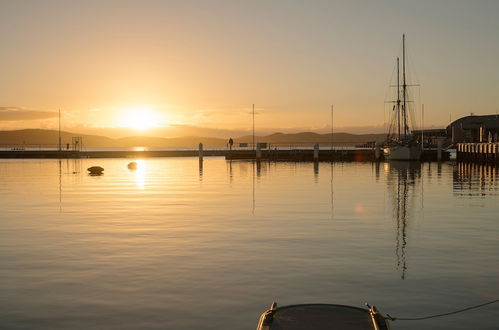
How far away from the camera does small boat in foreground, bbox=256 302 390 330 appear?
841 cm

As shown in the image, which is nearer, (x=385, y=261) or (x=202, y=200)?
(x=385, y=261)

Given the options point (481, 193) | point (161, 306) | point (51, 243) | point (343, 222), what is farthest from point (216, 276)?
point (481, 193)

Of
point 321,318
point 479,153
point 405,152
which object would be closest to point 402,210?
point 321,318

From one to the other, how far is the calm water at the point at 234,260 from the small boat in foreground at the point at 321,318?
1477 millimetres

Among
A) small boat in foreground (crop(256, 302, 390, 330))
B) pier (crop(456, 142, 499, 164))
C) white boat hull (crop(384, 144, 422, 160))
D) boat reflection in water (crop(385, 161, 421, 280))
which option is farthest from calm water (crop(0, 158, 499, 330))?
white boat hull (crop(384, 144, 422, 160))

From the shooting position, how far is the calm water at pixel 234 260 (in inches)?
439

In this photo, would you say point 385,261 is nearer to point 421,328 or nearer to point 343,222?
point 421,328

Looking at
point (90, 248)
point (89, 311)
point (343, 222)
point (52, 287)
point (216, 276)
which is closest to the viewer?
point (89, 311)

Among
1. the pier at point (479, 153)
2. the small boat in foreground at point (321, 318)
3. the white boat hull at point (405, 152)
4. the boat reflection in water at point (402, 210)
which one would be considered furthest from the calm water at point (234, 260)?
the white boat hull at point (405, 152)

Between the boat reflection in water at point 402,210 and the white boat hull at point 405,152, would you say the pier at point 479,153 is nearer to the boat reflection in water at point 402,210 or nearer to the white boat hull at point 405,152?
the white boat hull at point 405,152

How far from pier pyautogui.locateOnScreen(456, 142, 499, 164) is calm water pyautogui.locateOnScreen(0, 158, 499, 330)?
153 ft

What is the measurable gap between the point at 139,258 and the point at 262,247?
156 inches

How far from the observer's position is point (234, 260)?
15836mm

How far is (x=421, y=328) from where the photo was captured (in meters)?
10.0
